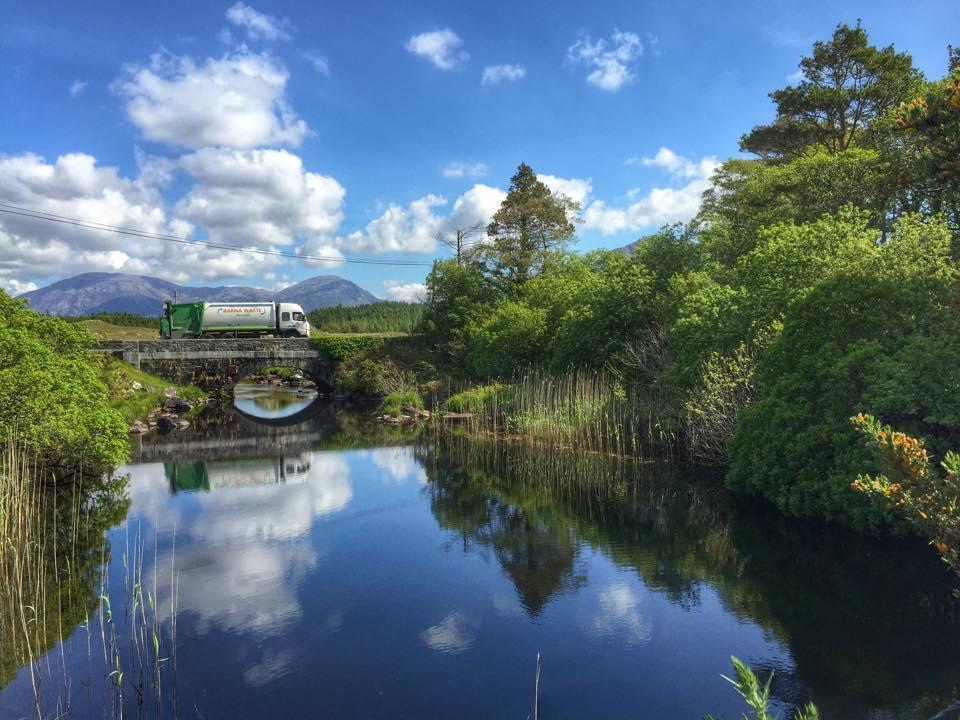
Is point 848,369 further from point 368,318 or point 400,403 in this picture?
point 368,318

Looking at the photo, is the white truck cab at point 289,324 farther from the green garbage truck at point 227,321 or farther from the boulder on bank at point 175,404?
the boulder on bank at point 175,404

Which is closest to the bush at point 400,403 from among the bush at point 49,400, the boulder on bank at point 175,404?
the boulder on bank at point 175,404

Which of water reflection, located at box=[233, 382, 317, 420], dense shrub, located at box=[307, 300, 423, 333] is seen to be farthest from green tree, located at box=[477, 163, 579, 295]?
dense shrub, located at box=[307, 300, 423, 333]

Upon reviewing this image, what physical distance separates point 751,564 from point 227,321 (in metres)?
50.4

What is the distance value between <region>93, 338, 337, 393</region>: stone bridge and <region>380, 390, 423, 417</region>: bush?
13338 millimetres

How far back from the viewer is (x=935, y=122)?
10227mm

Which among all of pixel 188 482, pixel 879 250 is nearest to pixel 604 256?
pixel 879 250

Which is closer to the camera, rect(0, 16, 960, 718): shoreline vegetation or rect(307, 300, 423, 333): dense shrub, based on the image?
rect(0, 16, 960, 718): shoreline vegetation

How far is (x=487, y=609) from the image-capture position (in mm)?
A: 11148

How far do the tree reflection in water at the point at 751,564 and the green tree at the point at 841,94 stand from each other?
64.0ft

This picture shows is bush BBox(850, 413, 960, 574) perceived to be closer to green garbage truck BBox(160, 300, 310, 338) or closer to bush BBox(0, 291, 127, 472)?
bush BBox(0, 291, 127, 472)

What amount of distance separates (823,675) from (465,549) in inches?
294

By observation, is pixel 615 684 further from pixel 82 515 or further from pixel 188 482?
pixel 188 482

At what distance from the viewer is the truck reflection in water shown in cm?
2145
